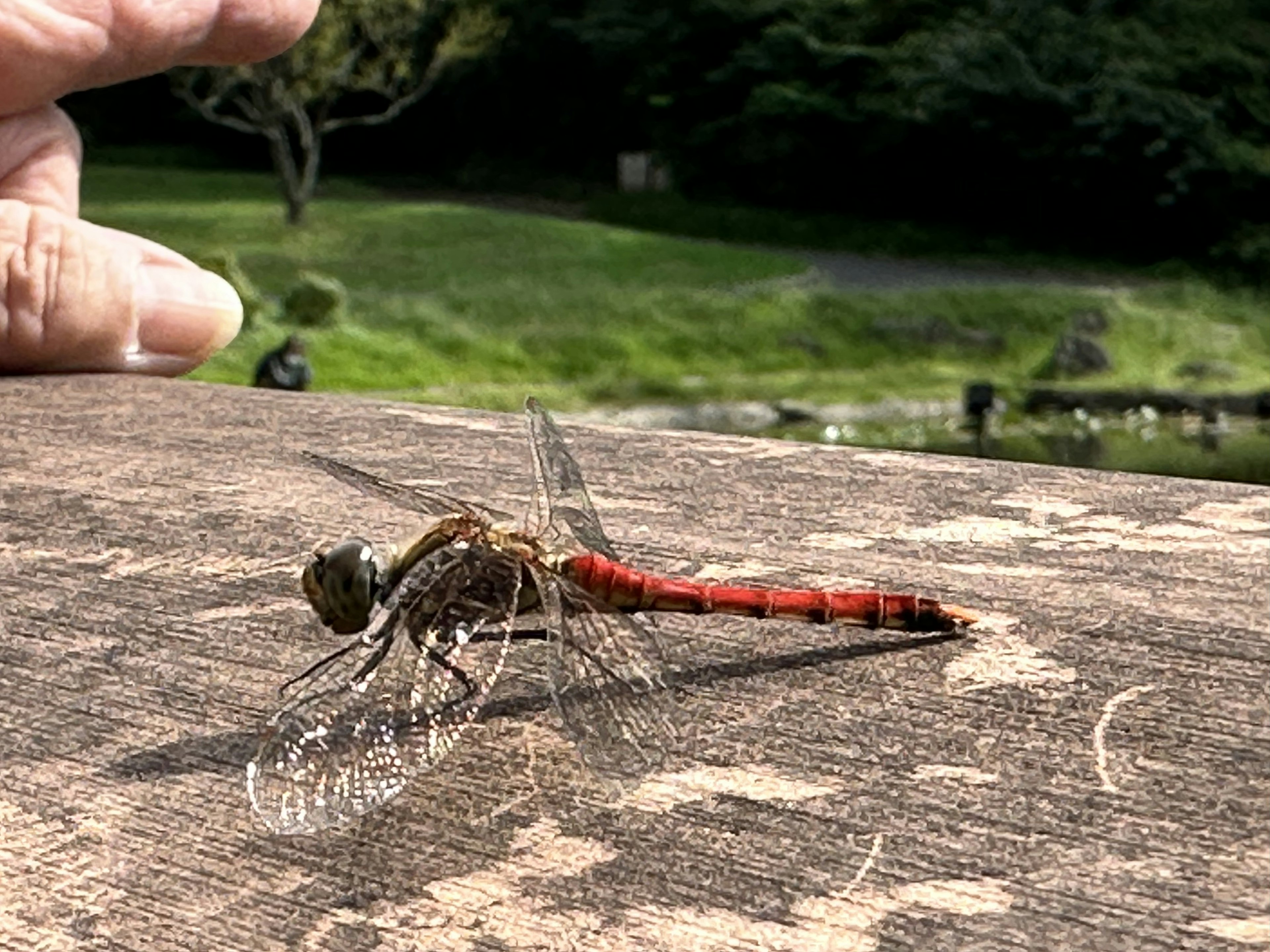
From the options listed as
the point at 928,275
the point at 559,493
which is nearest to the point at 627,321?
the point at 928,275

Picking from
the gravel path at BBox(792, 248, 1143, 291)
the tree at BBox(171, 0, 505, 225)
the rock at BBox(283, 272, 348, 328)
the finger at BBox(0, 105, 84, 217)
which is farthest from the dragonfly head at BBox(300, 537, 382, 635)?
the tree at BBox(171, 0, 505, 225)

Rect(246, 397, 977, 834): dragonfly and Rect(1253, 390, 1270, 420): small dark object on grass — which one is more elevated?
Rect(246, 397, 977, 834): dragonfly

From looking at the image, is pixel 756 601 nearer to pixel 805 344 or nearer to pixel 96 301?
pixel 96 301

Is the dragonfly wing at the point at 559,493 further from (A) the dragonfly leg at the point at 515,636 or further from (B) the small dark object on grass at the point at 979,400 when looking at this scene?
(B) the small dark object on grass at the point at 979,400

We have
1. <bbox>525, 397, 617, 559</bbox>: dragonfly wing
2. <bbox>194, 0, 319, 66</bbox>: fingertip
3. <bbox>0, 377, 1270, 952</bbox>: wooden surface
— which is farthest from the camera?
<bbox>194, 0, 319, 66</bbox>: fingertip

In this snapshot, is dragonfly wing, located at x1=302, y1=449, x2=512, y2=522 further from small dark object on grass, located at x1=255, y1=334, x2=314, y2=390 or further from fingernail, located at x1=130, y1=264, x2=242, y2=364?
small dark object on grass, located at x1=255, y1=334, x2=314, y2=390
